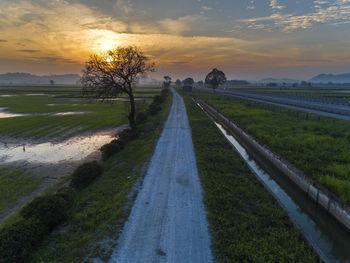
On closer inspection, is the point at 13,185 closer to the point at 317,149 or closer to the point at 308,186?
the point at 308,186

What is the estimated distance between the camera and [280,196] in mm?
14070

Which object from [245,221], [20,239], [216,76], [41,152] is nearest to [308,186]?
[245,221]

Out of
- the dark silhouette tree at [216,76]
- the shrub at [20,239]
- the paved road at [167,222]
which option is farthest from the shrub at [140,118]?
the dark silhouette tree at [216,76]

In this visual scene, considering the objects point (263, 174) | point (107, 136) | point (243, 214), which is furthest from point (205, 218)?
point (107, 136)

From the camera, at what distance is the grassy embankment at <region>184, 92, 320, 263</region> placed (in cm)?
771

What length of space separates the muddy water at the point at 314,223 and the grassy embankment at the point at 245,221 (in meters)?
0.79

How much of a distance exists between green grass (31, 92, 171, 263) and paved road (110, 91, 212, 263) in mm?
682

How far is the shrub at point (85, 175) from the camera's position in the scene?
1379 cm

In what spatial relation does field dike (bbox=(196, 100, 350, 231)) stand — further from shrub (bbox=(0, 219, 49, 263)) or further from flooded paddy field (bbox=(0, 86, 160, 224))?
flooded paddy field (bbox=(0, 86, 160, 224))

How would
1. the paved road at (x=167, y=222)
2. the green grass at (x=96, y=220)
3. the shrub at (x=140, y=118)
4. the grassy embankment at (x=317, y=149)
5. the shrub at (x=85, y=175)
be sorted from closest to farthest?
the paved road at (x=167, y=222)
the green grass at (x=96, y=220)
the grassy embankment at (x=317, y=149)
the shrub at (x=85, y=175)
the shrub at (x=140, y=118)

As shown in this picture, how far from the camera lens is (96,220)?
9820 mm

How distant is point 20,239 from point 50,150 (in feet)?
56.8

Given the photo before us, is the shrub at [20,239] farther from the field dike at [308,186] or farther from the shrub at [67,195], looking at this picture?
the field dike at [308,186]

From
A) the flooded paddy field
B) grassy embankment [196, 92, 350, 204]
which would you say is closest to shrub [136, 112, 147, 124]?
the flooded paddy field
